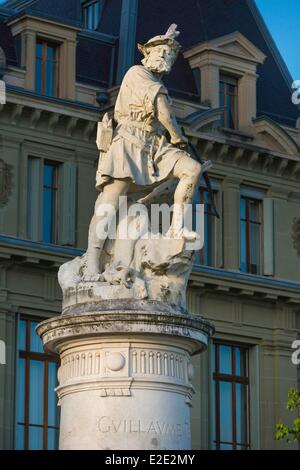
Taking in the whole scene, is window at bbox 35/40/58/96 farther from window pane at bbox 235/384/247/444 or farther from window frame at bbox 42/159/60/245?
window pane at bbox 235/384/247/444

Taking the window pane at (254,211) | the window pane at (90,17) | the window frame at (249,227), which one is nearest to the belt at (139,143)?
the window frame at (249,227)

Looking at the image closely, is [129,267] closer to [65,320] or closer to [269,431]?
[65,320]

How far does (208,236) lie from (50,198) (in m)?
5.23

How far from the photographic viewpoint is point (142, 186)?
26641mm

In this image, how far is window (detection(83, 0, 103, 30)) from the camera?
62.2 m

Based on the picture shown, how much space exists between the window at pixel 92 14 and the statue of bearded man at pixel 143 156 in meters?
35.1

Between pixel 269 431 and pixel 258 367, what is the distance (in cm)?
182

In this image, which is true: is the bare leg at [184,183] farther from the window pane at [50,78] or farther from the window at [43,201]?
the window pane at [50,78]

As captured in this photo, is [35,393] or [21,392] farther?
[35,393]

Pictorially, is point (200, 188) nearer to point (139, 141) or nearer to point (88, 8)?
point (88, 8)

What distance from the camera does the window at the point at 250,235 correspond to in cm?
6053

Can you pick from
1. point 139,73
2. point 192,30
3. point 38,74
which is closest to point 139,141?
point 139,73

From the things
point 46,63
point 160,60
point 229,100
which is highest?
point 229,100

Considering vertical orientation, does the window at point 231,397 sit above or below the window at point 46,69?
below
